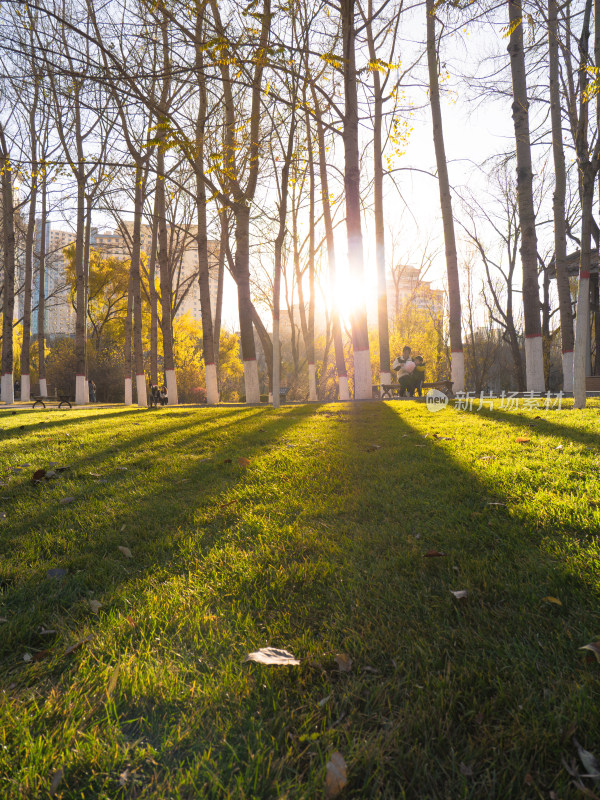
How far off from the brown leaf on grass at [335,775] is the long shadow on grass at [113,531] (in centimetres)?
131

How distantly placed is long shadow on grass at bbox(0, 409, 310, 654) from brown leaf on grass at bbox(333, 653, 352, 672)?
112 cm

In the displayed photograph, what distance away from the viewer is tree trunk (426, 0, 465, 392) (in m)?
13.9

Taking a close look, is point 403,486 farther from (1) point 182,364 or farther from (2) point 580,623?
(1) point 182,364

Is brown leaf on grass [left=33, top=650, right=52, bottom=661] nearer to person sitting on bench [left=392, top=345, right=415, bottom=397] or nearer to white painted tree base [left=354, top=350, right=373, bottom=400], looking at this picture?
white painted tree base [left=354, top=350, right=373, bottom=400]

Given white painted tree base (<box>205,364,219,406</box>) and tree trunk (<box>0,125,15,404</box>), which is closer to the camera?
white painted tree base (<box>205,364,219,406</box>)

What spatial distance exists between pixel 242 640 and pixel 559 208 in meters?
17.0

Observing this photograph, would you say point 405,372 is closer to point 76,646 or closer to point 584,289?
point 584,289

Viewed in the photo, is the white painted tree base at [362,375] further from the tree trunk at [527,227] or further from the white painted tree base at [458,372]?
the tree trunk at [527,227]

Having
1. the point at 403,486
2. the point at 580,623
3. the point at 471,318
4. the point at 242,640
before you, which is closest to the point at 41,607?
the point at 242,640

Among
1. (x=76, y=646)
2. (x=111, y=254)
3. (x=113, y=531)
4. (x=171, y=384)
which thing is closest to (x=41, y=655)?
(x=76, y=646)

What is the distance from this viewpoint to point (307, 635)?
1.74m

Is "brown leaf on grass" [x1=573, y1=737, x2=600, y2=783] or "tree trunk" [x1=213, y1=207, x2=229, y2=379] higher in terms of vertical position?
"tree trunk" [x1=213, y1=207, x2=229, y2=379]

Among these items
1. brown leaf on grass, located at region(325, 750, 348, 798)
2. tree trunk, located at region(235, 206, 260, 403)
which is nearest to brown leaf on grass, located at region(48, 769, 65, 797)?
brown leaf on grass, located at region(325, 750, 348, 798)

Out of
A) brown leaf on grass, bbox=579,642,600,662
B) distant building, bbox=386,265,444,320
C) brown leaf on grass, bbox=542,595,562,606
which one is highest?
distant building, bbox=386,265,444,320
